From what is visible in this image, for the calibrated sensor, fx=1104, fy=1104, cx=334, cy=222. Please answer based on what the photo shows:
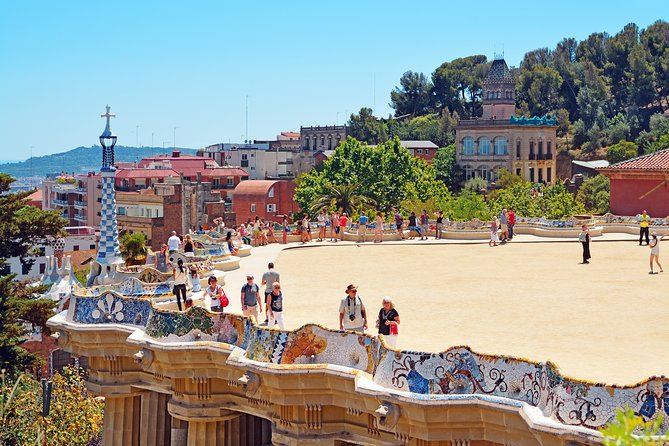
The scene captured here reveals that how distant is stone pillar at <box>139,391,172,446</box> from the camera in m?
21.2

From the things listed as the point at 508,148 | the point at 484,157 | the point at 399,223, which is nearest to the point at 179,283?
the point at 399,223

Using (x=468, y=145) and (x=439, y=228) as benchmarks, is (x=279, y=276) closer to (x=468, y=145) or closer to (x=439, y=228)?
(x=439, y=228)

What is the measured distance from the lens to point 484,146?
378ft

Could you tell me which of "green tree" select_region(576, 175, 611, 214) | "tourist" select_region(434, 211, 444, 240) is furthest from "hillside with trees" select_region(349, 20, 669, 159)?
"tourist" select_region(434, 211, 444, 240)

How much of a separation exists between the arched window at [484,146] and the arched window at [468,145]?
3.13 feet

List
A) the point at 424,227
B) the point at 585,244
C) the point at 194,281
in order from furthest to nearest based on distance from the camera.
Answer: the point at 424,227
the point at 585,244
the point at 194,281

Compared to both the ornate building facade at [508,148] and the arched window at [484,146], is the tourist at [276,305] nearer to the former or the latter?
the ornate building facade at [508,148]

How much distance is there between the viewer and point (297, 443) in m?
16.1

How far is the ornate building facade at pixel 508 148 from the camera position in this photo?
113 metres

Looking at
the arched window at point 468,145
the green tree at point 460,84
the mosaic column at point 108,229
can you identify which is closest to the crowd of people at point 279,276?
the mosaic column at point 108,229

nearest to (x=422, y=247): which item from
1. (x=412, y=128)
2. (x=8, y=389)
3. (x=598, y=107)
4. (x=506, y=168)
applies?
(x=8, y=389)

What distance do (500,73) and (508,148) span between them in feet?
41.9

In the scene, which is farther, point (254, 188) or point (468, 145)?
point (468, 145)

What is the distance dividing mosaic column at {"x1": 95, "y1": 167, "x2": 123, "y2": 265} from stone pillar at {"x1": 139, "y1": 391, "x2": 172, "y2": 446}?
4.36m
